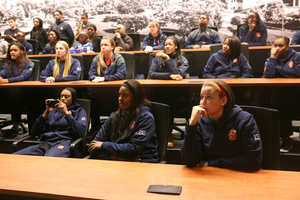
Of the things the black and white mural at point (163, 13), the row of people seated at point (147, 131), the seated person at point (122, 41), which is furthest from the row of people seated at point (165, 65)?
the black and white mural at point (163, 13)

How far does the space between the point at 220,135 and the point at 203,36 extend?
4155 mm

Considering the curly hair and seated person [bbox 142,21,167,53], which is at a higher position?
seated person [bbox 142,21,167,53]

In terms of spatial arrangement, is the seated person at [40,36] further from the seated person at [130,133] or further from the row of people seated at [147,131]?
the seated person at [130,133]

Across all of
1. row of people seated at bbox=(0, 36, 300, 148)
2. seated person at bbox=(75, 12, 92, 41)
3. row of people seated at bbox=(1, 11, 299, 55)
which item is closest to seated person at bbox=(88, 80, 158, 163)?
row of people seated at bbox=(0, 36, 300, 148)

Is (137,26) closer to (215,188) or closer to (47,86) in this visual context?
(47,86)

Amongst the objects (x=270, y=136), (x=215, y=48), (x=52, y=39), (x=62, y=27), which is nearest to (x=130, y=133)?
(x=270, y=136)

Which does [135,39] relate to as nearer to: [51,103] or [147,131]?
[51,103]

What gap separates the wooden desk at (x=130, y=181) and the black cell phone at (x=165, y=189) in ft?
0.06

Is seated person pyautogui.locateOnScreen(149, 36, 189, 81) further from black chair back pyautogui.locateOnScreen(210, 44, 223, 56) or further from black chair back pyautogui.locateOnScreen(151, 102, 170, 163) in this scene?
black chair back pyautogui.locateOnScreen(151, 102, 170, 163)

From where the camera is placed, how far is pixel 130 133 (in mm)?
1775

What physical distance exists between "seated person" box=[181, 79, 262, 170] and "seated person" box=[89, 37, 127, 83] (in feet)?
6.69

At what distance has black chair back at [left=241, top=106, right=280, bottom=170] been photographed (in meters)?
1.36

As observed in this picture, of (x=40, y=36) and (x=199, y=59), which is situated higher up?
(x=40, y=36)

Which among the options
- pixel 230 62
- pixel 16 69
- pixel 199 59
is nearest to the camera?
pixel 230 62
